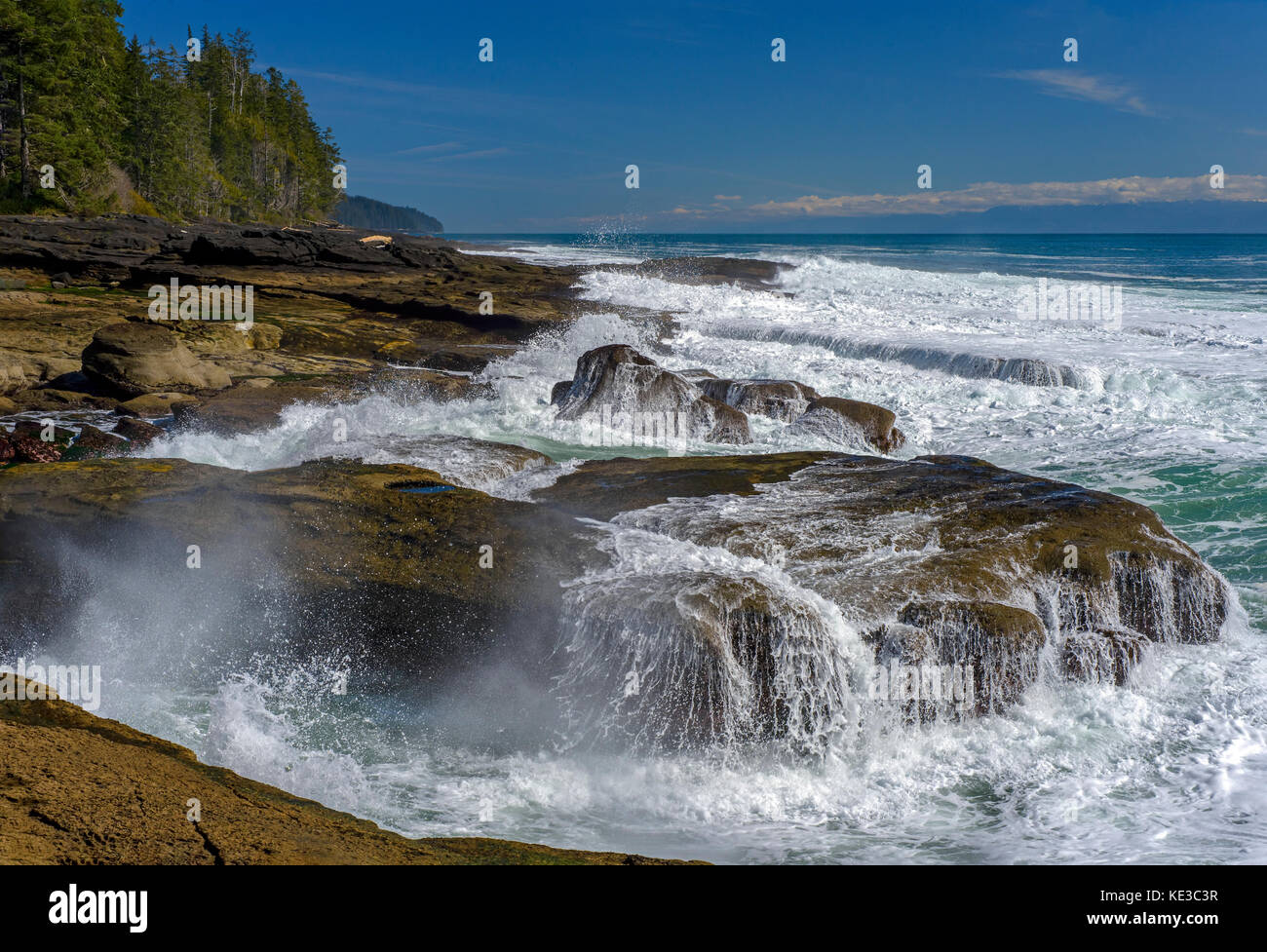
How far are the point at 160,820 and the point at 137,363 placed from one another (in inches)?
491

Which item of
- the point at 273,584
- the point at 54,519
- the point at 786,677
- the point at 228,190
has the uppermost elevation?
the point at 228,190

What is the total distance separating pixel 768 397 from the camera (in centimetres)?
1427

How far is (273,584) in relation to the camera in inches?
257

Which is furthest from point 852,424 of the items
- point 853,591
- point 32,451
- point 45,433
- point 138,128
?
point 138,128

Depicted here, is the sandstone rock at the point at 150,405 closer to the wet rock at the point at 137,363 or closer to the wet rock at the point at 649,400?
the wet rock at the point at 137,363

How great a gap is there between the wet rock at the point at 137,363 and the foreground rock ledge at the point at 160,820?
11.0 m

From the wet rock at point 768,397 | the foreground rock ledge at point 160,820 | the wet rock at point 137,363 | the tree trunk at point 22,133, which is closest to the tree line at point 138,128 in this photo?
the tree trunk at point 22,133

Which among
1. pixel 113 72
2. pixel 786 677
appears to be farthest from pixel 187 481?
pixel 113 72

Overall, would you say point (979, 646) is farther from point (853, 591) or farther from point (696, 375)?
point (696, 375)

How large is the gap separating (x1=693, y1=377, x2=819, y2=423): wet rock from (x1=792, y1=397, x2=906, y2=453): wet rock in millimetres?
460

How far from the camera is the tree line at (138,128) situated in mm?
40562

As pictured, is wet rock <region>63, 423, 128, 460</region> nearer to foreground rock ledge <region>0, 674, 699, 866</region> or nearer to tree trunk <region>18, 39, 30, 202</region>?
foreground rock ledge <region>0, 674, 699, 866</region>

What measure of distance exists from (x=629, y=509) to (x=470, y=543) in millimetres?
1752
